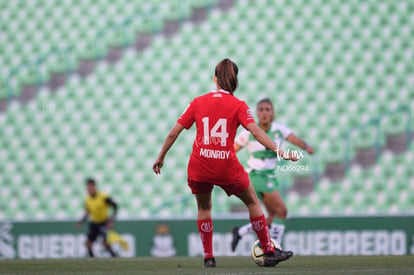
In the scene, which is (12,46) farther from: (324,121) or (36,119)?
(324,121)

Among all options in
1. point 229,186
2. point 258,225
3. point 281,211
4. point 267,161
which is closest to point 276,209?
point 281,211

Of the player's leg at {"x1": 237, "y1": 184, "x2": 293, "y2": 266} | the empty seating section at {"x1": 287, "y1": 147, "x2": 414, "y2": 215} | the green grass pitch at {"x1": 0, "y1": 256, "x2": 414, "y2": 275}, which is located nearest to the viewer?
the green grass pitch at {"x1": 0, "y1": 256, "x2": 414, "y2": 275}

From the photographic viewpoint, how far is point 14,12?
53.9 feet

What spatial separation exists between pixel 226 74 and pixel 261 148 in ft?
8.78

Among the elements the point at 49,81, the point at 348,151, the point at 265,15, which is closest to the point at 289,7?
the point at 265,15

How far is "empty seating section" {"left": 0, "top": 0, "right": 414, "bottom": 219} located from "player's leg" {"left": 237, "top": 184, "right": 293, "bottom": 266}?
6.97 metres

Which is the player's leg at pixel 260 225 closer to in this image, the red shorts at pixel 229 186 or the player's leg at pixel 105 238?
the red shorts at pixel 229 186

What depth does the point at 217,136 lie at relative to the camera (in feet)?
21.7

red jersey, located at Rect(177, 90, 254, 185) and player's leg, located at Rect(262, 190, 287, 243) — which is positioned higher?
red jersey, located at Rect(177, 90, 254, 185)

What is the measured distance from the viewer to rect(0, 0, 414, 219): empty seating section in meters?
14.5

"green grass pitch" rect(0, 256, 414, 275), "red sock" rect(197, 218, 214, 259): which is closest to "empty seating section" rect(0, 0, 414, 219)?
"green grass pitch" rect(0, 256, 414, 275)

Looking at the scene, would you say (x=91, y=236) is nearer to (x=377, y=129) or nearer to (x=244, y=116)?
(x=377, y=129)

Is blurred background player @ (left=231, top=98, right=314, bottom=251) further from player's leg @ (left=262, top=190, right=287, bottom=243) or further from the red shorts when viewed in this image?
the red shorts

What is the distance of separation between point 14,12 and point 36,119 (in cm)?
251
